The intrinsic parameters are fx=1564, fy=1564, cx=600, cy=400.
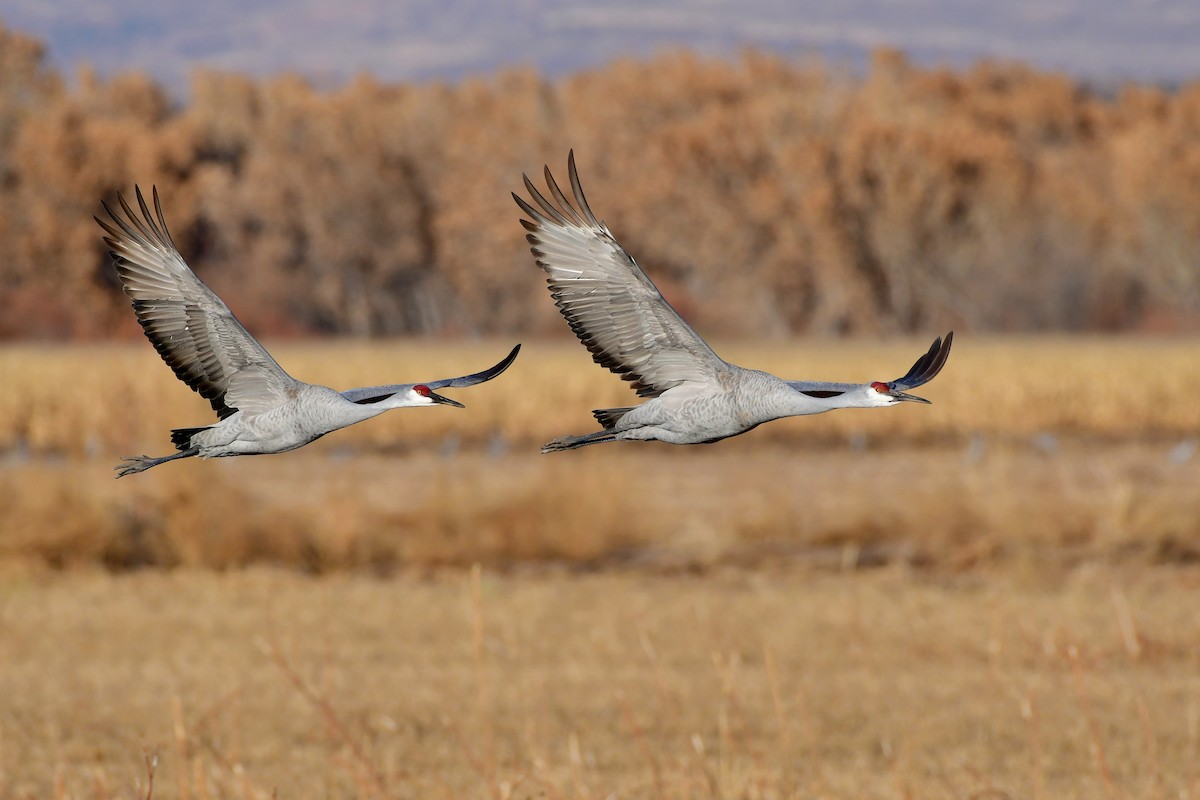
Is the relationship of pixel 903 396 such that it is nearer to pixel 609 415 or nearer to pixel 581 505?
pixel 609 415

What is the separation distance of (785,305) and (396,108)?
198 feet

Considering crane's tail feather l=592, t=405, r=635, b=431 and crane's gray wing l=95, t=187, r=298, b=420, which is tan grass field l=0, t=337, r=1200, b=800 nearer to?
crane's gray wing l=95, t=187, r=298, b=420

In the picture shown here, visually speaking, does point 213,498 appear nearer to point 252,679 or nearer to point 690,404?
point 252,679

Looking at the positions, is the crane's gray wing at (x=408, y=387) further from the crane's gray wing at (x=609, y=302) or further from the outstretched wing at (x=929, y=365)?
the outstretched wing at (x=929, y=365)

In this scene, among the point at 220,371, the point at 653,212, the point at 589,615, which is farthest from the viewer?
the point at 653,212

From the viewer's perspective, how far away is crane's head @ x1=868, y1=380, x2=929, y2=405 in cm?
274

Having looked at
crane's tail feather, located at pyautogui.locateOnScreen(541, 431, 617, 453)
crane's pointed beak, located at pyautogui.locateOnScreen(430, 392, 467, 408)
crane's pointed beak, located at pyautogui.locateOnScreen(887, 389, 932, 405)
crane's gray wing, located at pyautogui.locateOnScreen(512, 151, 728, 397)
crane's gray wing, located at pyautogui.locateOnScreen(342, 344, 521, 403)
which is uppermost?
crane's gray wing, located at pyautogui.locateOnScreen(512, 151, 728, 397)

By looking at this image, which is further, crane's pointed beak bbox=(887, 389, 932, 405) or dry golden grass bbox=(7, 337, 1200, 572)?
dry golden grass bbox=(7, 337, 1200, 572)

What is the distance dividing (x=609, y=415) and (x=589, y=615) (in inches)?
1178

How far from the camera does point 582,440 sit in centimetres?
274

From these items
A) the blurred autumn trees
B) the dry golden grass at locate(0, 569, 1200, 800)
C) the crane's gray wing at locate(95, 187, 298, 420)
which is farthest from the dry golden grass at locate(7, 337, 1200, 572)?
the blurred autumn trees

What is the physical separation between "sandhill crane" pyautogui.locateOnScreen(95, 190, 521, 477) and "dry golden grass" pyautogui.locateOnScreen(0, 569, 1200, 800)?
49.2ft

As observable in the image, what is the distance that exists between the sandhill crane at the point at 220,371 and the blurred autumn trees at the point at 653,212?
85.8m

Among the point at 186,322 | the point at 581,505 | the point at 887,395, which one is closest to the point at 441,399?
the point at 186,322
